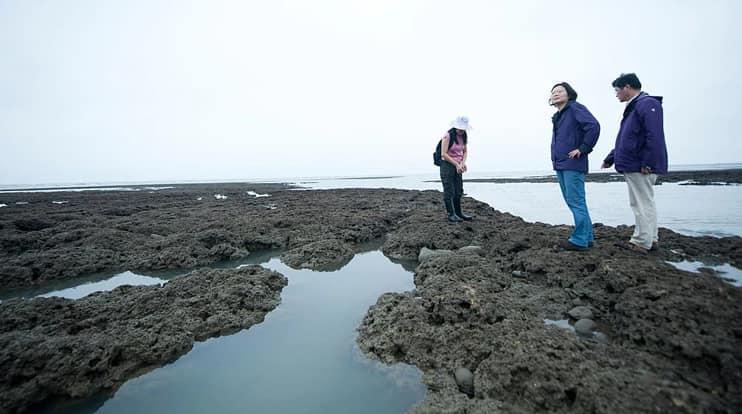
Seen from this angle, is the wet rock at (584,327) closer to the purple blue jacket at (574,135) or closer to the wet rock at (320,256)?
the purple blue jacket at (574,135)

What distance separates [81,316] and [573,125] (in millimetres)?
Answer: 6646

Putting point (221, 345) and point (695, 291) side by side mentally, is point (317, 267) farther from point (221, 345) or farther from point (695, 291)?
point (695, 291)

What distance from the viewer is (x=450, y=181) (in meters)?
7.23

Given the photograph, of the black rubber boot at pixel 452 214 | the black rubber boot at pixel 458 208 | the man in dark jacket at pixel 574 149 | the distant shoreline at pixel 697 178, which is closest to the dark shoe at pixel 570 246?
the man in dark jacket at pixel 574 149

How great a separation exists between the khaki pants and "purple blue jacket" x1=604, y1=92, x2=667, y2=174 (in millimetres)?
154

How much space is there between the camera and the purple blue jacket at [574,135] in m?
4.24

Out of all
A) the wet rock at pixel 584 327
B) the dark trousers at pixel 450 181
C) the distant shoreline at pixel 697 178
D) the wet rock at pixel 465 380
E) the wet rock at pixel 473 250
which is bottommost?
the wet rock at pixel 465 380

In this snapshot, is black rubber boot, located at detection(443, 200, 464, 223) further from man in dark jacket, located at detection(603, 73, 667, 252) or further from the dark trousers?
man in dark jacket, located at detection(603, 73, 667, 252)

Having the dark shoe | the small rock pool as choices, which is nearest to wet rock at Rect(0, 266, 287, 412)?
the small rock pool

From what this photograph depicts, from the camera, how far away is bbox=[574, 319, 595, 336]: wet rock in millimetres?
2617

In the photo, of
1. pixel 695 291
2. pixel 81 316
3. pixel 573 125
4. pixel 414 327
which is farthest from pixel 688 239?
pixel 81 316

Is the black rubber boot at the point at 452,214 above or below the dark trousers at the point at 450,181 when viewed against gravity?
below

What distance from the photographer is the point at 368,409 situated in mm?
2010

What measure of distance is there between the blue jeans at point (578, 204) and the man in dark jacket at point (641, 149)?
51 cm
